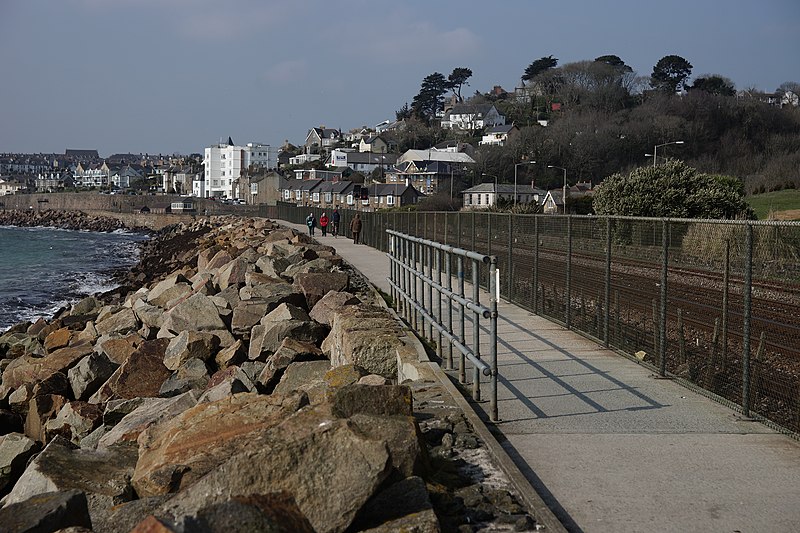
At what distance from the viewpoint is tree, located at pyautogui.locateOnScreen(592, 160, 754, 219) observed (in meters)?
32.0

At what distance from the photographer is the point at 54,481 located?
6.60m

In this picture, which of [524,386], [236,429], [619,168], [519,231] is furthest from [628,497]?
[619,168]

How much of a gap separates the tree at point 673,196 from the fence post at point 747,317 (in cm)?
2489

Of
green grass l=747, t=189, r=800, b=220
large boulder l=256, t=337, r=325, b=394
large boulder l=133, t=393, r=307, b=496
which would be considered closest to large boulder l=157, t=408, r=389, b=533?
large boulder l=133, t=393, r=307, b=496

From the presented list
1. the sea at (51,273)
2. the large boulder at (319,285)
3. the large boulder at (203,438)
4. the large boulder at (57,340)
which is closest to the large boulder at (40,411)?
the large boulder at (319,285)

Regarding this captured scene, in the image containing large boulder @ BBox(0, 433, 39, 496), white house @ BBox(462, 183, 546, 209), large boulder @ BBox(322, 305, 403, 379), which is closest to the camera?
large boulder @ BBox(0, 433, 39, 496)

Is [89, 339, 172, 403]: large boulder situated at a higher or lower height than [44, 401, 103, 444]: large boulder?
higher

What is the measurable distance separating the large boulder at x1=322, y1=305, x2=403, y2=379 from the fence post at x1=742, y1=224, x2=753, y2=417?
3579 millimetres

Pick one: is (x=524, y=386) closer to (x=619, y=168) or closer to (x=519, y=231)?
(x=519, y=231)

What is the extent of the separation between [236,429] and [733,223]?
180 inches

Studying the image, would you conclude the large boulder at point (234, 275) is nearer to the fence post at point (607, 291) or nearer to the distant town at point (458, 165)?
the fence post at point (607, 291)

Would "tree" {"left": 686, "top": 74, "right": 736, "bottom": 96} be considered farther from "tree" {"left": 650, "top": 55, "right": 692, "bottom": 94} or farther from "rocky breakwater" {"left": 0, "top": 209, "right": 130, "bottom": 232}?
"rocky breakwater" {"left": 0, "top": 209, "right": 130, "bottom": 232}

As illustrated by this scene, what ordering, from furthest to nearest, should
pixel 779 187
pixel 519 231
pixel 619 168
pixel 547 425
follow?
1. pixel 619 168
2. pixel 779 187
3. pixel 519 231
4. pixel 547 425

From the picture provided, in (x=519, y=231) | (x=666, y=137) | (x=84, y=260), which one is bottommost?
(x=84, y=260)
